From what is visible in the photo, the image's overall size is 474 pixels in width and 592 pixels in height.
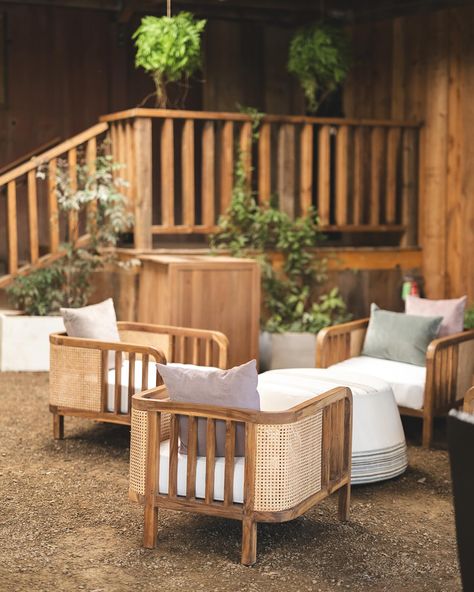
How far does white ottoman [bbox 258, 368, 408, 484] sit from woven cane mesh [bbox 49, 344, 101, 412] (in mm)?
988

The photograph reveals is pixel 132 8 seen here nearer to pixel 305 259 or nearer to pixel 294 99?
pixel 294 99

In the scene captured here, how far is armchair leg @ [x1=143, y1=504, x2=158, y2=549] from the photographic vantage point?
416 cm

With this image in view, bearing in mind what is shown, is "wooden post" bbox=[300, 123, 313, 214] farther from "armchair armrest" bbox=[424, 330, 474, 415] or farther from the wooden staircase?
"armchair armrest" bbox=[424, 330, 474, 415]

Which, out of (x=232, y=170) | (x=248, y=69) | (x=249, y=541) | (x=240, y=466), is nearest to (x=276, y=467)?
(x=240, y=466)

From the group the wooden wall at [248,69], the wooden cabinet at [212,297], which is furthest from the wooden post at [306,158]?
the wooden wall at [248,69]

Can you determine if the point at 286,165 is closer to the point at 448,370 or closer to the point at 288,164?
the point at 288,164

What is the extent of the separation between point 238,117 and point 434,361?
10.6 ft

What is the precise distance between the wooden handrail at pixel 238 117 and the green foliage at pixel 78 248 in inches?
16.1

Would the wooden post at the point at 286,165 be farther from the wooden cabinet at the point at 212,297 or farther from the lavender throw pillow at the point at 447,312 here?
the lavender throw pillow at the point at 447,312

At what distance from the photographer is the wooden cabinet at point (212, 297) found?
7.23 meters

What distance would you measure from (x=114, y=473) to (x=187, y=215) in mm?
3308

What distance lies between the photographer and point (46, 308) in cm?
810

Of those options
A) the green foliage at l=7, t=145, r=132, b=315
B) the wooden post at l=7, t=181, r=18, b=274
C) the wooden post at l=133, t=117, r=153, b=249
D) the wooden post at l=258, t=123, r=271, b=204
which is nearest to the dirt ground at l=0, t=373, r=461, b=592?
the green foliage at l=7, t=145, r=132, b=315

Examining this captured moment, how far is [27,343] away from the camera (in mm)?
7926
